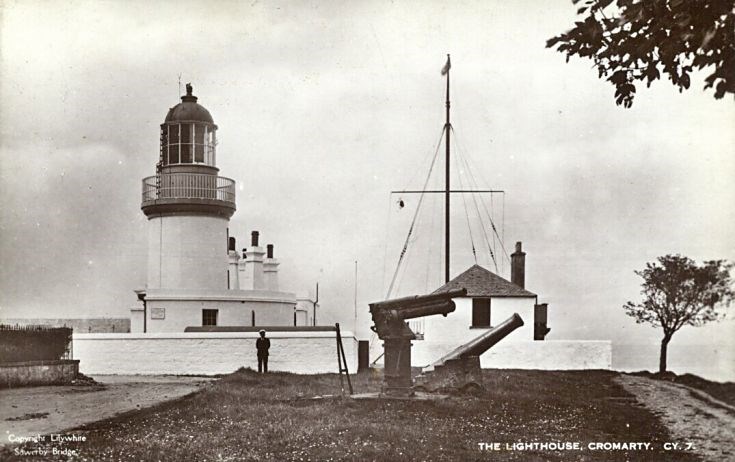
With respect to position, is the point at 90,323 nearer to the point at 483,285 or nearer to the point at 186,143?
the point at 186,143

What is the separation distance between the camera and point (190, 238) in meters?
28.0

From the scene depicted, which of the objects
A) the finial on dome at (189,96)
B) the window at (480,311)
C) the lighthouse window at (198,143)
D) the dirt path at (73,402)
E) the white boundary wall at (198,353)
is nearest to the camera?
the dirt path at (73,402)

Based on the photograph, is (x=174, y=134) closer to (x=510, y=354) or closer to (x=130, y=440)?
(x=510, y=354)

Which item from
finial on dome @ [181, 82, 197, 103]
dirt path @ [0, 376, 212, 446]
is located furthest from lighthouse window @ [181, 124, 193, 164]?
dirt path @ [0, 376, 212, 446]

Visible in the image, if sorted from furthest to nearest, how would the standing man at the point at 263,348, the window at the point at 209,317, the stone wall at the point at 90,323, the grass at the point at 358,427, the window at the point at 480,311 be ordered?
the stone wall at the point at 90,323, the window at the point at 480,311, the window at the point at 209,317, the standing man at the point at 263,348, the grass at the point at 358,427

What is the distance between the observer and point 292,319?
3084cm

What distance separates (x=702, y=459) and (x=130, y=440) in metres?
7.76

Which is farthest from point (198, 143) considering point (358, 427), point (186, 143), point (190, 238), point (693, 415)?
point (693, 415)

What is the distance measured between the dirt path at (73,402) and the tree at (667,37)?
8.73 meters

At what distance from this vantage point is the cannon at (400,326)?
51.7ft

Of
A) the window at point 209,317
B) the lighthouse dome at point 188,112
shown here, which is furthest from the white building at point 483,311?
the lighthouse dome at point 188,112

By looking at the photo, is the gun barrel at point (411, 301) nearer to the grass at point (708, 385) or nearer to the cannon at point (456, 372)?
the cannon at point (456, 372)

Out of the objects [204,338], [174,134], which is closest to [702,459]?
[204,338]

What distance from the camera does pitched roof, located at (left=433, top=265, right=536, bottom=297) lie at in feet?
98.0
